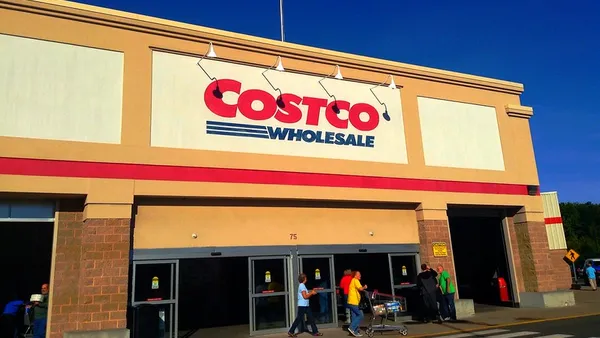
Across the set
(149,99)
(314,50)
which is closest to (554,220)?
(314,50)

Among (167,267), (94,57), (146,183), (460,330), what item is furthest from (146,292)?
(460,330)

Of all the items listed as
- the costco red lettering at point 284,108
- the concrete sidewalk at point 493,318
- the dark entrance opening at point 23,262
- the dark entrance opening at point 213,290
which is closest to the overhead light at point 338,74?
the costco red lettering at point 284,108

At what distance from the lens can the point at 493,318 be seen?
15031mm

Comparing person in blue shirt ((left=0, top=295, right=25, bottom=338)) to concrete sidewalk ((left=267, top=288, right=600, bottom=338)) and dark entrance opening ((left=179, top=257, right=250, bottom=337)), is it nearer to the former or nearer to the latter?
dark entrance opening ((left=179, top=257, right=250, bottom=337))

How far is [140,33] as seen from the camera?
13.4 metres

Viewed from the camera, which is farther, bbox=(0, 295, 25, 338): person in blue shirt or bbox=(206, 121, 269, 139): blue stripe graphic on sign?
bbox=(206, 121, 269, 139): blue stripe graphic on sign

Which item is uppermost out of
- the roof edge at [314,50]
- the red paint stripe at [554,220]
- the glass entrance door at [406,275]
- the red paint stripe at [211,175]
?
the roof edge at [314,50]

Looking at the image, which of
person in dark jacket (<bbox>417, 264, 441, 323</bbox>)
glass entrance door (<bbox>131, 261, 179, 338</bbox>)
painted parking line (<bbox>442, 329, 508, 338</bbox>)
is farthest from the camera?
person in dark jacket (<bbox>417, 264, 441, 323</bbox>)

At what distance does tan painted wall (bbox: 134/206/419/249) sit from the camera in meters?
12.7

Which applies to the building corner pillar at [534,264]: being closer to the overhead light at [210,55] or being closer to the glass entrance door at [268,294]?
the glass entrance door at [268,294]

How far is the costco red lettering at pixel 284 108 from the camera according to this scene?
13969 millimetres

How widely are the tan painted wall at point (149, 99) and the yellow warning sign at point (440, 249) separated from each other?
4.88ft

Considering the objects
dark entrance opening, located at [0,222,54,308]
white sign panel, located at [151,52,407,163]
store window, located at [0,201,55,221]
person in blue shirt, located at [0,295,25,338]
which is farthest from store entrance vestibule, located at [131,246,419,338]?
dark entrance opening, located at [0,222,54,308]

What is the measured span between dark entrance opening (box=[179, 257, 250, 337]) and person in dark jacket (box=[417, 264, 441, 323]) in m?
6.87
